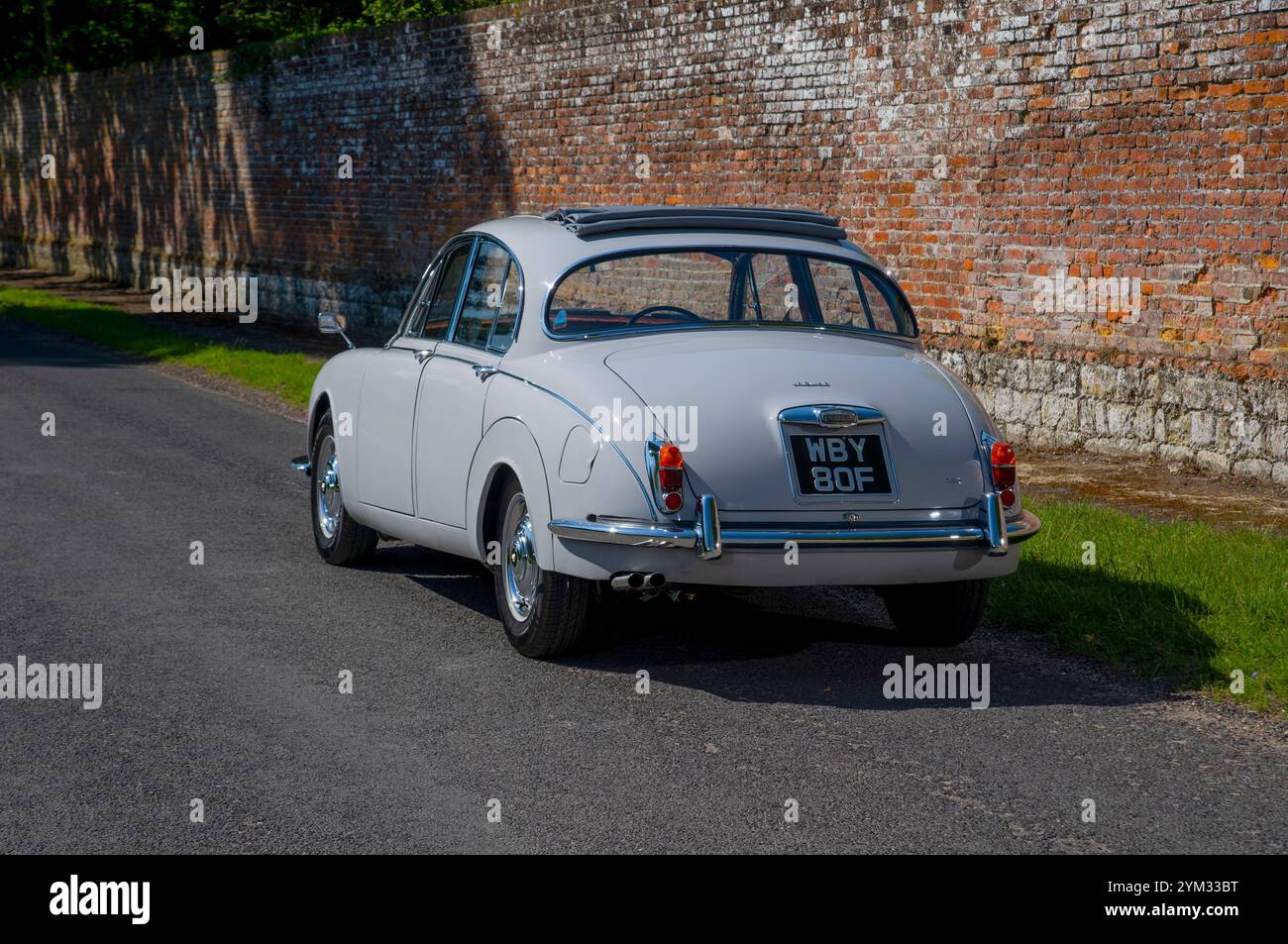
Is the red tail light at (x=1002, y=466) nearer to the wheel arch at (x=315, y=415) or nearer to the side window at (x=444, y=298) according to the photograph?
the side window at (x=444, y=298)

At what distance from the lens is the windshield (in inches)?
273

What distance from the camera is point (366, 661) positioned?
6613 mm

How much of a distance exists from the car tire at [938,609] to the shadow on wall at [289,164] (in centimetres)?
1288

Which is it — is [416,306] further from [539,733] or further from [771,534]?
[539,733]

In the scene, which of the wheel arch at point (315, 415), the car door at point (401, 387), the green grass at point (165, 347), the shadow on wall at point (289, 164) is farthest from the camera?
the shadow on wall at point (289, 164)

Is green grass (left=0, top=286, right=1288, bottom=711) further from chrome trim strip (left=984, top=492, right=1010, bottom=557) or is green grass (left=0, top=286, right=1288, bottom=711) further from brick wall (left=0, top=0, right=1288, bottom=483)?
brick wall (left=0, top=0, right=1288, bottom=483)

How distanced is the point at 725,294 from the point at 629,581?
1.75 meters

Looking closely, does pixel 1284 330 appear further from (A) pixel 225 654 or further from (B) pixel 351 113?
(B) pixel 351 113

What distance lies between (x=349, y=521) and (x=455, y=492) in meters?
1.47

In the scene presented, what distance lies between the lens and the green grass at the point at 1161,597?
6.53m

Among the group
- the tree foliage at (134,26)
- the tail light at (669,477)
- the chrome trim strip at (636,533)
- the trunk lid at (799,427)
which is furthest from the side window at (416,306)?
the tree foliage at (134,26)

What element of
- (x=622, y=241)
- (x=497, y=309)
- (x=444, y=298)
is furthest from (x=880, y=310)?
(x=444, y=298)

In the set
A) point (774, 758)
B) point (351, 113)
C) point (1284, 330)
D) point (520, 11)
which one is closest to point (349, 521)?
point (774, 758)

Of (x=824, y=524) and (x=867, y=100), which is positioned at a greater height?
(x=867, y=100)
